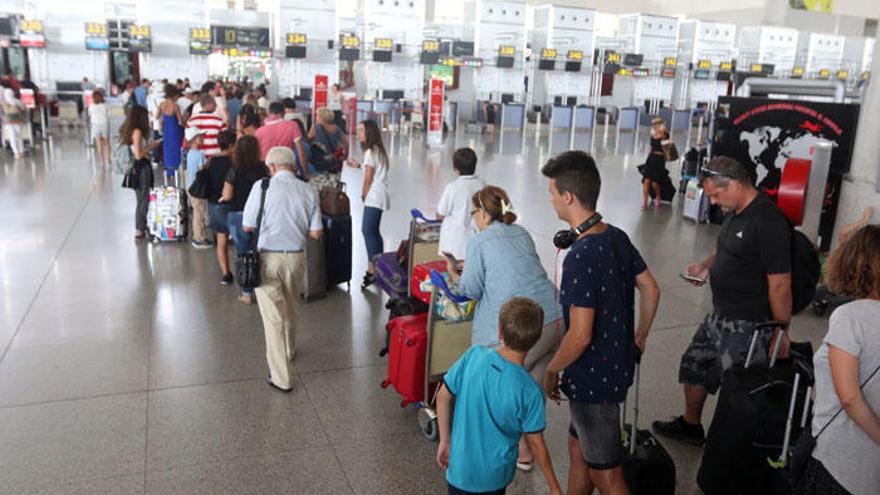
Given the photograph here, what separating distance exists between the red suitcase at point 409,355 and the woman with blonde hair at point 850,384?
2.35 metres

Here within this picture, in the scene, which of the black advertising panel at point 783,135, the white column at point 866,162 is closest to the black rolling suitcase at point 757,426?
the white column at point 866,162

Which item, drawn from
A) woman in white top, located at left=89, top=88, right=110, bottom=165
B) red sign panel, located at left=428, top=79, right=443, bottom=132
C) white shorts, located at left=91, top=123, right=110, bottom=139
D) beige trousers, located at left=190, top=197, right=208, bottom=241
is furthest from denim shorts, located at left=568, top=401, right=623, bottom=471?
red sign panel, located at left=428, top=79, right=443, bottom=132

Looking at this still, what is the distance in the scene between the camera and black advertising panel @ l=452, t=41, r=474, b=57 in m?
28.9

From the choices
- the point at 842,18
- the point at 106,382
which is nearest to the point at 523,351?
the point at 106,382

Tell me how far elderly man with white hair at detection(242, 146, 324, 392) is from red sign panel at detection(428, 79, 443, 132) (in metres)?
18.1

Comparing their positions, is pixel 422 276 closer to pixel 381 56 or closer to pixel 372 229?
pixel 372 229

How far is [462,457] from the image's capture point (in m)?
2.80

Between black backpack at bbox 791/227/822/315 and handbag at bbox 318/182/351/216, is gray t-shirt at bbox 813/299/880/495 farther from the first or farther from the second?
handbag at bbox 318/182/351/216

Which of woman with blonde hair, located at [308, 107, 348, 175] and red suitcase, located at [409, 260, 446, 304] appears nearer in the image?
red suitcase, located at [409, 260, 446, 304]

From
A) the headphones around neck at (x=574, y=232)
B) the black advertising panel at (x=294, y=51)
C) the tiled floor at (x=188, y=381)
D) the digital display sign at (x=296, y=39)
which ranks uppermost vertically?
the digital display sign at (x=296, y=39)

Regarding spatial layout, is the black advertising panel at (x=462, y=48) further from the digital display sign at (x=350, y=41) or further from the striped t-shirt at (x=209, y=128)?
the striped t-shirt at (x=209, y=128)

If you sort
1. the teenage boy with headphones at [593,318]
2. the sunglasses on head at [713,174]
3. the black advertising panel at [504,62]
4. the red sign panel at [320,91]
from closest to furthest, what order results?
the teenage boy with headphones at [593,318] → the sunglasses on head at [713,174] → the red sign panel at [320,91] → the black advertising panel at [504,62]

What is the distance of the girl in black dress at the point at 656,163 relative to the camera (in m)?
12.7

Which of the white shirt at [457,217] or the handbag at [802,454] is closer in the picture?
the handbag at [802,454]
